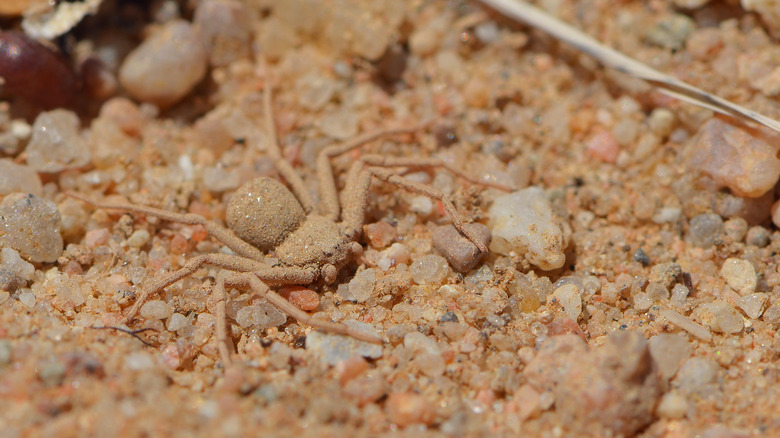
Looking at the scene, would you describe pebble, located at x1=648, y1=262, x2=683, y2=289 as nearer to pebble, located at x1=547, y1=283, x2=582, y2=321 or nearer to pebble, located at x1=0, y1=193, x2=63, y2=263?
pebble, located at x1=547, y1=283, x2=582, y2=321

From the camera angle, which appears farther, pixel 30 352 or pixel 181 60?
pixel 181 60

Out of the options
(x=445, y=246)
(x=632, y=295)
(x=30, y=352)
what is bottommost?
(x=632, y=295)

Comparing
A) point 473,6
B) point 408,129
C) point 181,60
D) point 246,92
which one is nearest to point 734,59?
point 473,6

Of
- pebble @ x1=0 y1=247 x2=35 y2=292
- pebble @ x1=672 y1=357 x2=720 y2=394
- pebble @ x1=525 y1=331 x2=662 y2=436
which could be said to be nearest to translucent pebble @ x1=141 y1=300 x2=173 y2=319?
pebble @ x1=0 y1=247 x2=35 y2=292

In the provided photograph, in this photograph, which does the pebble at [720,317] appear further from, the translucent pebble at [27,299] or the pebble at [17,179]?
the pebble at [17,179]

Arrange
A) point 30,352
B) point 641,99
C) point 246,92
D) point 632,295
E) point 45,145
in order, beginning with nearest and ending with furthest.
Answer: point 30,352
point 632,295
point 45,145
point 641,99
point 246,92

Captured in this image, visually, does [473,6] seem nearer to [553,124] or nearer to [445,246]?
[553,124]
